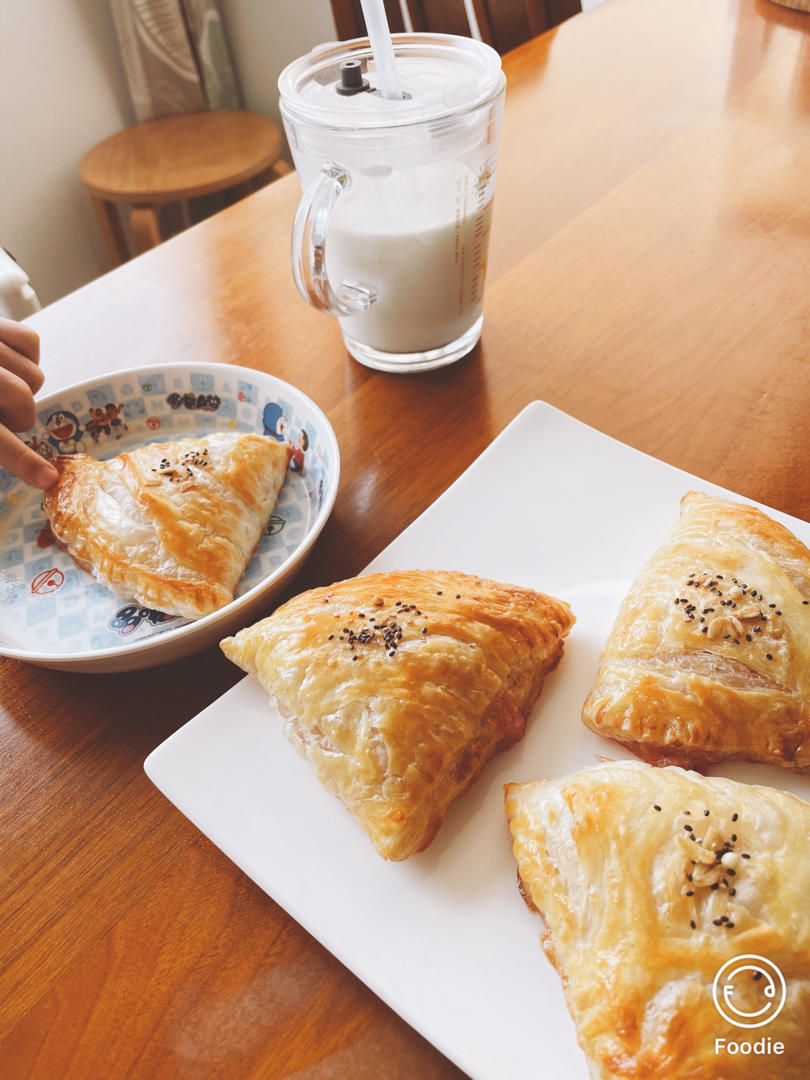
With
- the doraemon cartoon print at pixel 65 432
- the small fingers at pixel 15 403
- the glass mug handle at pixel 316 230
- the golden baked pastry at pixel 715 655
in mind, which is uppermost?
the glass mug handle at pixel 316 230

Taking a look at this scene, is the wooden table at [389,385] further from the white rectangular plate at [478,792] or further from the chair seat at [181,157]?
the chair seat at [181,157]

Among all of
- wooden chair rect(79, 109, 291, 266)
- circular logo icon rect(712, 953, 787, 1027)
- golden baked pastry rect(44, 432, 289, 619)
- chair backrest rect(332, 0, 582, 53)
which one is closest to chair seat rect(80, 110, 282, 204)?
wooden chair rect(79, 109, 291, 266)

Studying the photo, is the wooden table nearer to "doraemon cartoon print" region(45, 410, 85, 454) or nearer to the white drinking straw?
"doraemon cartoon print" region(45, 410, 85, 454)

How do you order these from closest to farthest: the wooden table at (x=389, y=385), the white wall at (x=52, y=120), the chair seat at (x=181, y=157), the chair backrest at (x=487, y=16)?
Result: the wooden table at (x=389, y=385), the chair backrest at (x=487, y=16), the chair seat at (x=181, y=157), the white wall at (x=52, y=120)

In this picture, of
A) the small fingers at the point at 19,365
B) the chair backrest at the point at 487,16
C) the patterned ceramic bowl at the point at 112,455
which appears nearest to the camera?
the patterned ceramic bowl at the point at 112,455

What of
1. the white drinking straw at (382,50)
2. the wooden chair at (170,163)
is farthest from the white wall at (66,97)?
the white drinking straw at (382,50)

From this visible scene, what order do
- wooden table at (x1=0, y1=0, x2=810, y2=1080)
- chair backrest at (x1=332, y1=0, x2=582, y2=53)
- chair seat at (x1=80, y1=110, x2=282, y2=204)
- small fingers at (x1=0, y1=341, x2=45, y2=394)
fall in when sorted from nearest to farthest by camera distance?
1. wooden table at (x1=0, y1=0, x2=810, y2=1080)
2. small fingers at (x1=0, y1=341, x2=45, y2=394)
3. chair backrest at (x1=332, y1=0, x2=582, y2=53)
4. chair seat at (x1=80, y1=110, x2=282, y2=204)
